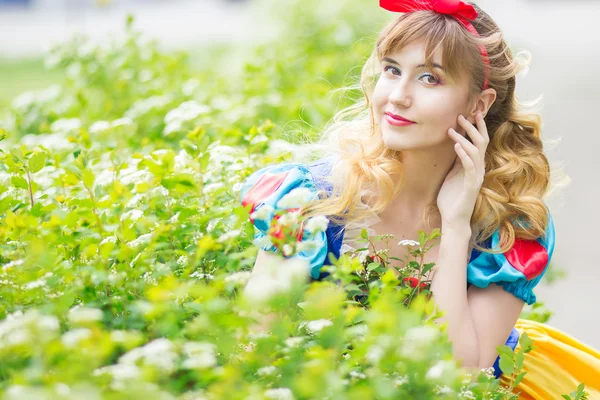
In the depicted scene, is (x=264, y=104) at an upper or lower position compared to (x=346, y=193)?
upper

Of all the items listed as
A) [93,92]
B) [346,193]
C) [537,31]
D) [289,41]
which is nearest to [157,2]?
[537,31]

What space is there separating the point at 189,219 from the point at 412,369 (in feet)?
3.27

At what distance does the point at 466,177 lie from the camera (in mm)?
2697

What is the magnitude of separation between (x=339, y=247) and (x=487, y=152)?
26.1 inches

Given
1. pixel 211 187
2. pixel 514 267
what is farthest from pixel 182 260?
pixel 514 267

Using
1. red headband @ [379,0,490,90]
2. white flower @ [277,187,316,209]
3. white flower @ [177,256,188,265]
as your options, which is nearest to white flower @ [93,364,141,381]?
white flower @ [277,187,316,209]

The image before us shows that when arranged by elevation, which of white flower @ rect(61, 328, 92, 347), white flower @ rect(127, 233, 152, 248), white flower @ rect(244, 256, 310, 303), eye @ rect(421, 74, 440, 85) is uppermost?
eye @ rect(421, 74, 440, 85)

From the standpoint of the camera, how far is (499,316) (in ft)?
8.57

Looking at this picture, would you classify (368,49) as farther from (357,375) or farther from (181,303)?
(357,375)

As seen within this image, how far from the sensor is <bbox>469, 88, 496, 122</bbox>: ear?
110 inches

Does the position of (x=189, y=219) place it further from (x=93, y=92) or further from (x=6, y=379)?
(x=93, y=92)

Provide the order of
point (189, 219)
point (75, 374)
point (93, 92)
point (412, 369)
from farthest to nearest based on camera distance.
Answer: point (93, 92), point (189, 219), point (412, 369), point (75, 374)

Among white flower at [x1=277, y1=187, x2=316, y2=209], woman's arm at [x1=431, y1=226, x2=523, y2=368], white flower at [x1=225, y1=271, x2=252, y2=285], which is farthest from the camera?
woman's arm at [x1=431, y1=226, x2=523, y2=368]

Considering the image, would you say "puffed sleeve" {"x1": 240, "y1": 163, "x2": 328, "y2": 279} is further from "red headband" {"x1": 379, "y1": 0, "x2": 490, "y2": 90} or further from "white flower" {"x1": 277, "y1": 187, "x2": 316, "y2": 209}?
"red headband" {"x1": 379, "y1": 0, "x2": 490, "y2": 90}
